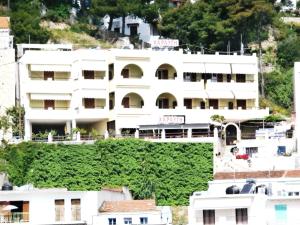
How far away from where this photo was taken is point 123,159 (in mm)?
82688

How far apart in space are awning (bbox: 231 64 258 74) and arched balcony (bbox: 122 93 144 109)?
6.55 meters

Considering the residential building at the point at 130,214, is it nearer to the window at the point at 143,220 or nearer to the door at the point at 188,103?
the window at the point at 143,220

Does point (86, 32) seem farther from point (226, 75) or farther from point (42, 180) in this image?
point (42, 180)

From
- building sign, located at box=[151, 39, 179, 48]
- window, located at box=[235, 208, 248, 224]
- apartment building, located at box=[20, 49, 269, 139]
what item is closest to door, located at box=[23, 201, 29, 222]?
window, located at box=[235, 208, 248, 224]

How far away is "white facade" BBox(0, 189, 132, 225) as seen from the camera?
229 feet

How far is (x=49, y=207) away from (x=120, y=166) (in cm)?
1260

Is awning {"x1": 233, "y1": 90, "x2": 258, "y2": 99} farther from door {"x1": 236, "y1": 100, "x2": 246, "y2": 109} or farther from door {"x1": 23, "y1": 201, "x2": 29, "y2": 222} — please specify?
door {"x1": 23, "y1": 201, "x2": 29, "y2": 222}

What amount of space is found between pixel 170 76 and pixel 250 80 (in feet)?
17.9

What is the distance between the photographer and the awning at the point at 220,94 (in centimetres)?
9262

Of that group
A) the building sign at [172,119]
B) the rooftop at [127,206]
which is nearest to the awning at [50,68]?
the building sign at [172,119]

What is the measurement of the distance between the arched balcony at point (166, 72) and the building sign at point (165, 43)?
67.0 inches

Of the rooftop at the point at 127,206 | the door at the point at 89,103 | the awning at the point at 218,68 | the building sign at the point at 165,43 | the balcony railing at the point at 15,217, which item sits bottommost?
the balcony railing at the point at 15,217

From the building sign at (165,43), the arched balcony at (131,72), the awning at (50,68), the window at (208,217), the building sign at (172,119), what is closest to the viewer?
the window at (208,217)

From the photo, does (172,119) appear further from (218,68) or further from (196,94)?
(218,68)
